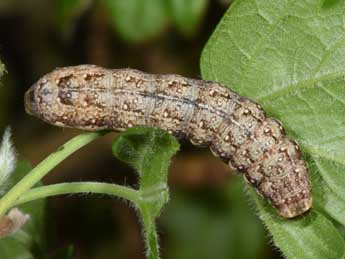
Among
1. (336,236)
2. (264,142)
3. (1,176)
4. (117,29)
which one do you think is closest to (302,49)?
(264,142)

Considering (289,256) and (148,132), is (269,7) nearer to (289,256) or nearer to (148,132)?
(148,132)

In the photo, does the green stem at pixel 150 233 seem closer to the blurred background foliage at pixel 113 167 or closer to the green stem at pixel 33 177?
the green stem at pixel 33 177

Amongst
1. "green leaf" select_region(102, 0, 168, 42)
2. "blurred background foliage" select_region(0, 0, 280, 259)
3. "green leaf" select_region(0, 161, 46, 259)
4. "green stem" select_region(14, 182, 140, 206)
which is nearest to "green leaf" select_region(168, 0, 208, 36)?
"green leaf" select_region(102, 0, 168, 42)

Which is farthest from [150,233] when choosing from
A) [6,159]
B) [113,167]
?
[113,167]

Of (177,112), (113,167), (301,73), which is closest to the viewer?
(301,73)

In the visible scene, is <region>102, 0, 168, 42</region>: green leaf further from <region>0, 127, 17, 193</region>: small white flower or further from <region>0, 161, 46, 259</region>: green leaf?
<region>0, 127, 17, 193</region>: small white flower

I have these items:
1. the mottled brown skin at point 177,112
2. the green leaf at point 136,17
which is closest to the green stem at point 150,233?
the mottled brown skin at point 177,112

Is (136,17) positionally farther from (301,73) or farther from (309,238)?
(309,238)
